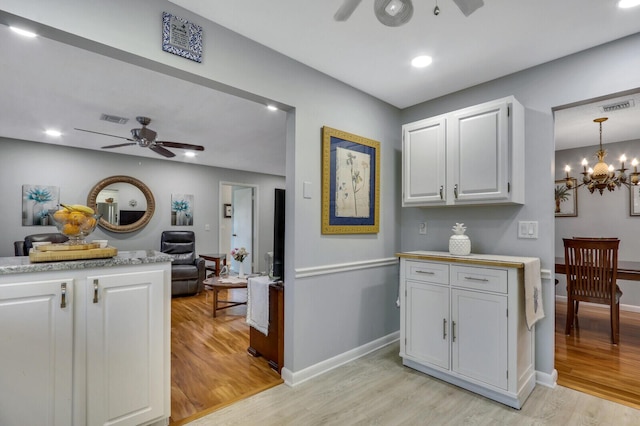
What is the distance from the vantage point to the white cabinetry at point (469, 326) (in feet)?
6.72

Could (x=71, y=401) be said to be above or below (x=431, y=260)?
below

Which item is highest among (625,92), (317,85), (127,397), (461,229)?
(317,85)

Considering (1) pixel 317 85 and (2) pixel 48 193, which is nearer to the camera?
(1) pixel 317 85

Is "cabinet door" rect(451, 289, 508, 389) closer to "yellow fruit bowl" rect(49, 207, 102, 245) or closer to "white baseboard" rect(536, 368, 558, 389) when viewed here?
"white baseboard" rect(536, 368, 558, 389)

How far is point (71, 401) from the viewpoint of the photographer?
5.04 ft

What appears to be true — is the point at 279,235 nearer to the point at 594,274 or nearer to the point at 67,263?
the point at 67,263

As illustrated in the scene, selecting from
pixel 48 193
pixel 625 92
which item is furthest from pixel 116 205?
pixel 625 92

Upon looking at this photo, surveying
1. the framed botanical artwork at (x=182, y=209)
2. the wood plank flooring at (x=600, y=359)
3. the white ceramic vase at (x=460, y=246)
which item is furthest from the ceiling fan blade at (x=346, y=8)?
the framed botanical artwork at (x=182, y=209)

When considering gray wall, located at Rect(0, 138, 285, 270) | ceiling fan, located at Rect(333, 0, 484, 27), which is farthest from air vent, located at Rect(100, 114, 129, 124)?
ceiling fan, located at Rect(333, 0, 484, 27)

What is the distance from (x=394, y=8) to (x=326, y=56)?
1.17 m

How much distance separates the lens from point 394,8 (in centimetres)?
125

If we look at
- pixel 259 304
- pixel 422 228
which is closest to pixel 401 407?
pixel 259 304

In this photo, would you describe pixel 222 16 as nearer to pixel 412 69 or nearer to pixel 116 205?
pixel 412 69

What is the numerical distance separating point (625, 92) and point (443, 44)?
1.23 m
